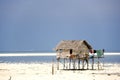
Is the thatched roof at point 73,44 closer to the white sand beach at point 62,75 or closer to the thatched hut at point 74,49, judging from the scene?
the thatched hut at point 74,49

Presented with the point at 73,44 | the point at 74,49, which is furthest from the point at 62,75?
the point at 73,44

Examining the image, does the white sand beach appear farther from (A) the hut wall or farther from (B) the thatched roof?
(B) the thatched roof

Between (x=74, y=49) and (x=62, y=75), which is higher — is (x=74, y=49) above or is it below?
above

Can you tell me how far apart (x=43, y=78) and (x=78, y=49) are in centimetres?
1713

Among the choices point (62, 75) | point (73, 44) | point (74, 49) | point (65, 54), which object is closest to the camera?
point (62, 75)

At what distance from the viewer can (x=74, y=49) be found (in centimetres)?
6191

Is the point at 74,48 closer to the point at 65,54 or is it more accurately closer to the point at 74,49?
the point at 74,49

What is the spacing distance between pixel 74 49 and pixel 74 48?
0.16 m

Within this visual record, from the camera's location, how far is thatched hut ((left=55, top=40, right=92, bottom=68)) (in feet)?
204

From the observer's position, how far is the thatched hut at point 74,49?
62031 millimetres

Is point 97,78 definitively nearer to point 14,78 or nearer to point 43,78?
point 43,78

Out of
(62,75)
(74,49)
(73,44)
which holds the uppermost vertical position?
(73,44)

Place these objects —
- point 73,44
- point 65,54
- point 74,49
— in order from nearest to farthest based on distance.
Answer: point 74,49
point 73,44
point 65,54

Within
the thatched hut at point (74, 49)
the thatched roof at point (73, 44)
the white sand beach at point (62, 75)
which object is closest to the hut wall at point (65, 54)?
the thatched hut at point (74, 49)
